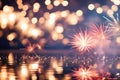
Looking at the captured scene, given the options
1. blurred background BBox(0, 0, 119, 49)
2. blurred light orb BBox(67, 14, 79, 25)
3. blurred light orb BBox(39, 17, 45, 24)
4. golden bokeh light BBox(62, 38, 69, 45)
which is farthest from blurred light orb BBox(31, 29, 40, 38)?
blurred light orb BBox(67, 14, 79, 25)

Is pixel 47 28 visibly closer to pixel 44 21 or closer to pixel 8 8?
A: pixel 44 21

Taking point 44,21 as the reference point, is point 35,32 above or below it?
below

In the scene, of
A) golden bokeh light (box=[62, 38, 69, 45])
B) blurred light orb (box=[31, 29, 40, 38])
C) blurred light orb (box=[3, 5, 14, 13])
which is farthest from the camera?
golden bokeh light (box=[62, 38, 69, 45])

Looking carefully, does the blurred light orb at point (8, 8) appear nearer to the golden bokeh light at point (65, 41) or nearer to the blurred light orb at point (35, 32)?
the blurred light orb at point (35, 32)

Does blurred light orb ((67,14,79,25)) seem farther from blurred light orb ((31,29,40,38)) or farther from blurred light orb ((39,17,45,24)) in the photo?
blurred light orb ((31,29,40,38))

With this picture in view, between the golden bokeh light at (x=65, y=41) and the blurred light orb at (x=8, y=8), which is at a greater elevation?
the blurred light orb at (x=8, y=8)

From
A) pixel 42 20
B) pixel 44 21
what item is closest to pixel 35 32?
pixel 44 21

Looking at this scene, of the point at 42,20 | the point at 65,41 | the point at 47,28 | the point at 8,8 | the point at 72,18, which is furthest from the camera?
the point at 65,41

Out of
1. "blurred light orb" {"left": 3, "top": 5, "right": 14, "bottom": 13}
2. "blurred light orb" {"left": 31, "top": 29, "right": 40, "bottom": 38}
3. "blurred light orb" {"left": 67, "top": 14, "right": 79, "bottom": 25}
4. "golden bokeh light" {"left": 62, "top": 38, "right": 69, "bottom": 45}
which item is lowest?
"golden bokeh light" {"left": 62, "top": 38, "right": 69, "bottom": 45}

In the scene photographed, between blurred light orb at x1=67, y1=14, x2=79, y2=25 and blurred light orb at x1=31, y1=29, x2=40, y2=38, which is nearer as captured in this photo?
blurred light orb at x1=67, y1=14, x2=79, y2=25

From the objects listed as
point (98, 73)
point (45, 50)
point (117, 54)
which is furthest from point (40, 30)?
point (98, 73)

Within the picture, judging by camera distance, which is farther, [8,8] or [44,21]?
[8,8]

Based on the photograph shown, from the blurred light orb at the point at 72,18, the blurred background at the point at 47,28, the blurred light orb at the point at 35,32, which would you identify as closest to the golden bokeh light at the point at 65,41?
the blurred background at the point at 47,28
